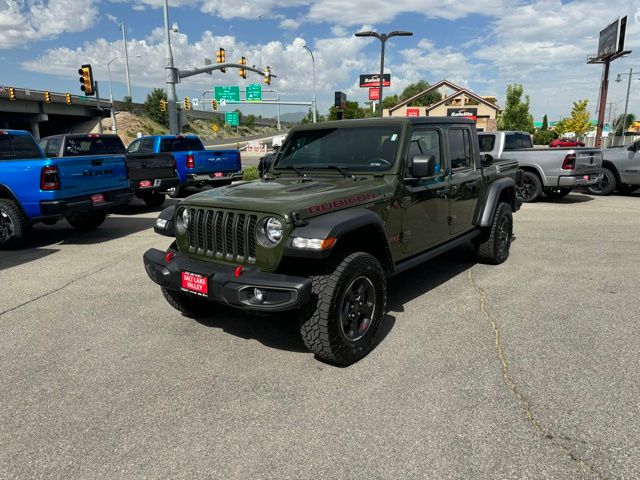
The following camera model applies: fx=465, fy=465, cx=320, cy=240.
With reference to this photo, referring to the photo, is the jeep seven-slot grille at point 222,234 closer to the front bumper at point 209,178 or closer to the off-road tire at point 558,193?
the front bumper at point 209,178

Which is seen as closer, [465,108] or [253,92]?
[253,92]

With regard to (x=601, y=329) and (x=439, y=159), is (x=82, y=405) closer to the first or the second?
(x=439, y=159)

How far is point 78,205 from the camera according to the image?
24.2 feet

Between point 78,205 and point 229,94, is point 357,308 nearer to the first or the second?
point 78,205

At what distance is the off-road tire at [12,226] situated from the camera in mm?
7195

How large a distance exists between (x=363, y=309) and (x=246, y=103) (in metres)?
54.9

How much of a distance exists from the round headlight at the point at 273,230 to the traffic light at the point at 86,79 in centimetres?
2340

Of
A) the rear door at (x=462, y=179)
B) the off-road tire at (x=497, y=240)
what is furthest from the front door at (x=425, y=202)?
the off-road tire at (x=497, y=240)

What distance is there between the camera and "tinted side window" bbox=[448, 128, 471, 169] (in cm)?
505

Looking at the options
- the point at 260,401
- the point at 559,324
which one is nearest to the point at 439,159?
the point at 559,324

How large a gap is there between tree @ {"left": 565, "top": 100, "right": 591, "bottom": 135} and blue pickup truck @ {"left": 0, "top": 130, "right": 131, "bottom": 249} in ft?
214

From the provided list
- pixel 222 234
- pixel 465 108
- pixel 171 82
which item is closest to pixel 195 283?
pixel 222 234

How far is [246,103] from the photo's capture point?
55094 millimetres

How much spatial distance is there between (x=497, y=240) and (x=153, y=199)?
914 centimetres
